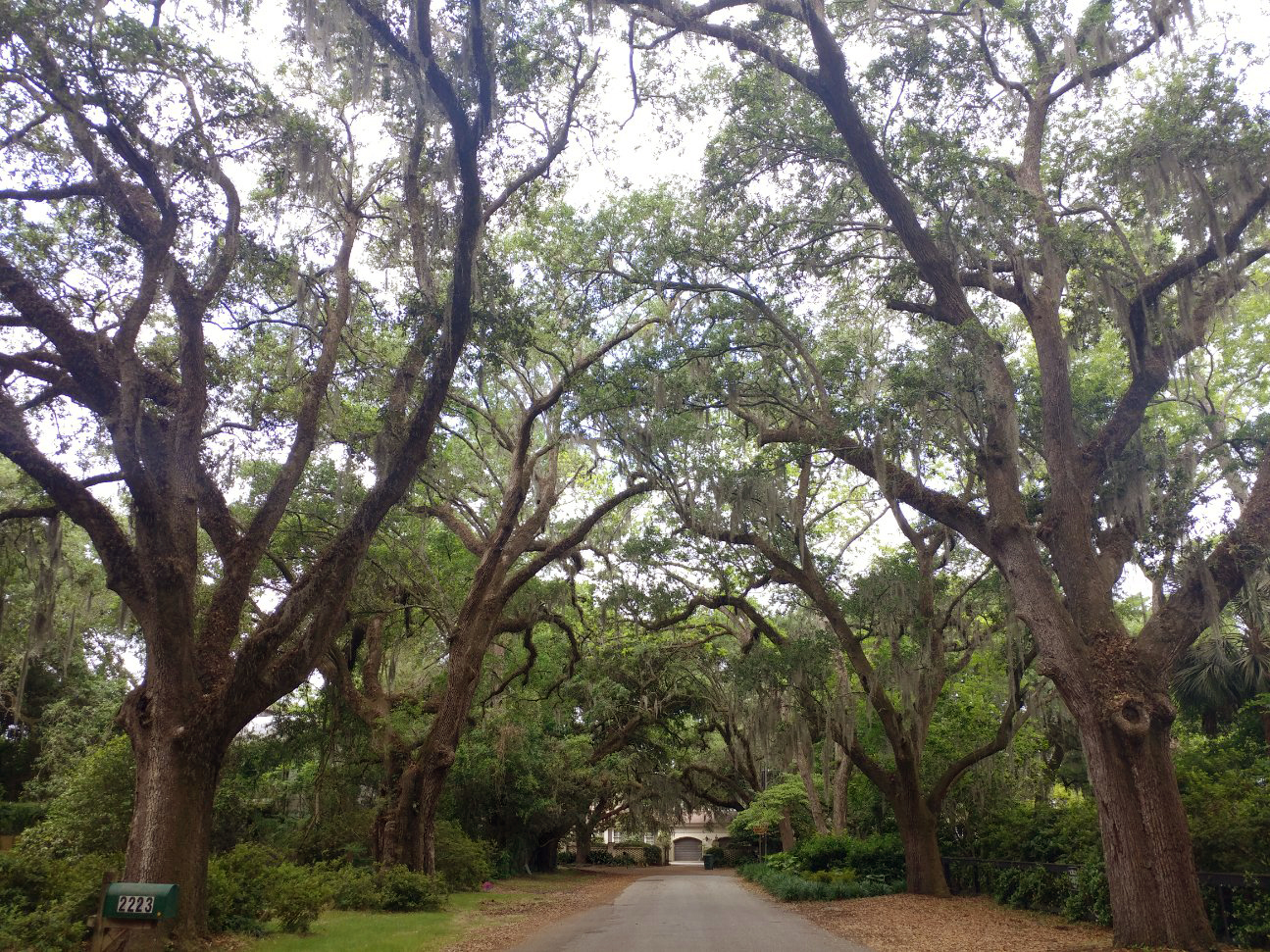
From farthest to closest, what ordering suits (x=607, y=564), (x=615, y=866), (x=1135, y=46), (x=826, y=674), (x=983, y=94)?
(x=615, y=866) → (x=607, y=564) → (x=826, y=674) → (x=983, y=94) → (x=1135, y=46)

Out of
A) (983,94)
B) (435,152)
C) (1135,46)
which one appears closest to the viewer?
(435,152)

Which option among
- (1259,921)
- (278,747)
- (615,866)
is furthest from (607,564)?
(615,866)

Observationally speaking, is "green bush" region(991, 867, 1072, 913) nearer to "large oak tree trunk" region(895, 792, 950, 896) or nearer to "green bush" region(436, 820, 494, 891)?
"large oak tree trunk" region(895, 792, 950, 896)

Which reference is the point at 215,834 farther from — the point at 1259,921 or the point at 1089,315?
the point at 1089,315

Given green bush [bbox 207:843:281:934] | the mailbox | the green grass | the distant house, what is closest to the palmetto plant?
the green grass

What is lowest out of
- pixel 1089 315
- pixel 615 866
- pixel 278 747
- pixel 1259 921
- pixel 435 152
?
pixel 615 866

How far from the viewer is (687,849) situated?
2778 inches

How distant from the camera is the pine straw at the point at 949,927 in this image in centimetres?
1048

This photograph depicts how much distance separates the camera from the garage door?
230 ft

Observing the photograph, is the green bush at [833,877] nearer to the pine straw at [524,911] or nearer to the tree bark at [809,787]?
the tree bark at [809,787]

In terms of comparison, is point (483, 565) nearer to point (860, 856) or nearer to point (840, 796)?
point (860, 856)

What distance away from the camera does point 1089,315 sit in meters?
12.4

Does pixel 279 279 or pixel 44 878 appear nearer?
pixel 44 878

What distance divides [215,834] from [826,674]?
13.2 m
